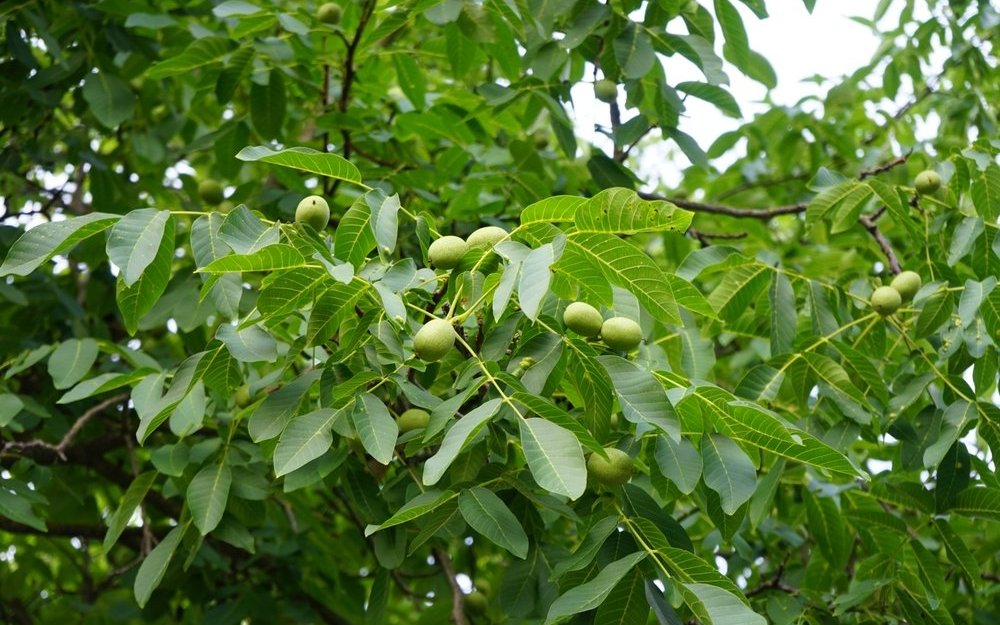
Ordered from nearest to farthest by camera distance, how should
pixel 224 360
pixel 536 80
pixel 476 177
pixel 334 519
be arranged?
pixel 224 360 < pixel 536 80 < pixel 476 177 < pixel 334 519

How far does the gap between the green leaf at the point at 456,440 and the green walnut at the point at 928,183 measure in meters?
1.44

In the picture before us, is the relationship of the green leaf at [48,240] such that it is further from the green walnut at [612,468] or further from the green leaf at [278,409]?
the green walnut at [612,468]

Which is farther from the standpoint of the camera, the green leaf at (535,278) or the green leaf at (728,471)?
the green leaf at (728,471)

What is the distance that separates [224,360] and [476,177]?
46.5 inches

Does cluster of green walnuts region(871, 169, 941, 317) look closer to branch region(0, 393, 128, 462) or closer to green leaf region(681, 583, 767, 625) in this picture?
green leaf region(681, 583, 767, 625)

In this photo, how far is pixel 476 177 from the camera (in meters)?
2.78

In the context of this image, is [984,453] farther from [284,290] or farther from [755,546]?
[284,290]

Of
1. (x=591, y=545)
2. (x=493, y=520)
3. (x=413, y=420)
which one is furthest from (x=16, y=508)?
(x=591, y=545)

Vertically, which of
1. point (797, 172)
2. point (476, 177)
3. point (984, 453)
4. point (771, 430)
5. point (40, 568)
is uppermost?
point (771, 430)

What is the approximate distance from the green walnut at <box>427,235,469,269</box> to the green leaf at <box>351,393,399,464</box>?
237mm

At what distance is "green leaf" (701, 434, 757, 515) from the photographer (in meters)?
1.55

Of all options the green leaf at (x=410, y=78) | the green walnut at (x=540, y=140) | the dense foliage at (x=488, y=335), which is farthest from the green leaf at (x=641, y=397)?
the green walnut at (x=540, y=140)

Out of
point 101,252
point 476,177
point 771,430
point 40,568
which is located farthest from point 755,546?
point 40,568

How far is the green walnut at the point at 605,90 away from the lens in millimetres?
2623
